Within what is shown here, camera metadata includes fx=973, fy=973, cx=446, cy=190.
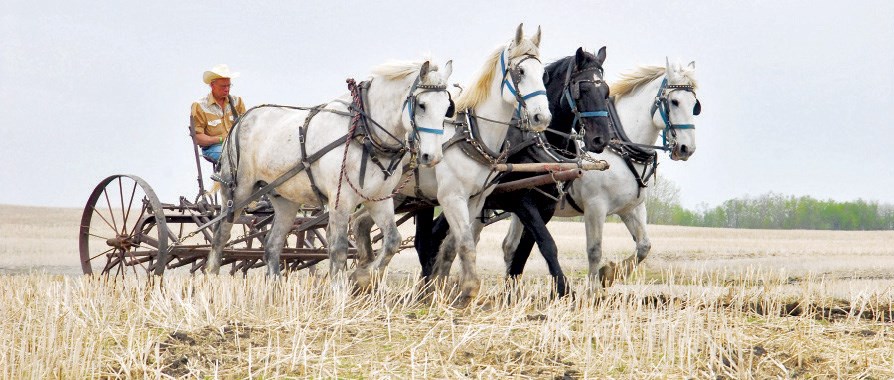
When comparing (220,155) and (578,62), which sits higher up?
(578,62)

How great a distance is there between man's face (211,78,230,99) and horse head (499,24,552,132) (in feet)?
10.6

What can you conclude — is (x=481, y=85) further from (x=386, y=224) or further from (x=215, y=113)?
(x=215, y=113)

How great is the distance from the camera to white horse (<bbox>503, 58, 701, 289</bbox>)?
1007 cm

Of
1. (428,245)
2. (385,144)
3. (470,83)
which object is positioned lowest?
(428,245)

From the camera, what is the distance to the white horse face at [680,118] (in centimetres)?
1013

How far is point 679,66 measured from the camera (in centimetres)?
1040

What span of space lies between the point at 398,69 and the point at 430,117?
68cm

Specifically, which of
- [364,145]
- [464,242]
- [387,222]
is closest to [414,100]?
[364,145]

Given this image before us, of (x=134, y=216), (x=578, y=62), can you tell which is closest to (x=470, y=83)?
(x=578, y=62)

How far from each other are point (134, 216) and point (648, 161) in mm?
30126

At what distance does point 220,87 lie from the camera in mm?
10500

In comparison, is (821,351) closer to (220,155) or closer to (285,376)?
(285,376)

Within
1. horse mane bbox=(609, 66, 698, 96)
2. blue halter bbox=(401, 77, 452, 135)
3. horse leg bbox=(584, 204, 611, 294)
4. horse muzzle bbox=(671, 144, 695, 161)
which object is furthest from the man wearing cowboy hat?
horse muzzle bbox=(671, 144, 695, 161)

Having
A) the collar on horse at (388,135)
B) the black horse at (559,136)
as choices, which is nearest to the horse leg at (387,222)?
the collar on horse at (388,135)
